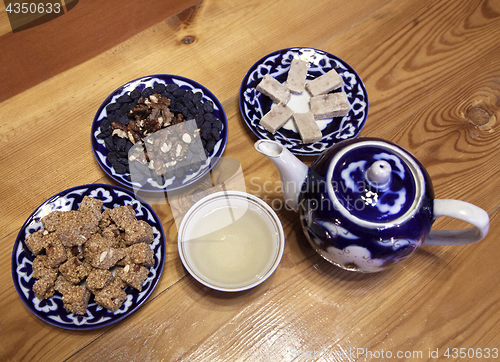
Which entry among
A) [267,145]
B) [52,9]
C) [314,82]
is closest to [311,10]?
[314,82]

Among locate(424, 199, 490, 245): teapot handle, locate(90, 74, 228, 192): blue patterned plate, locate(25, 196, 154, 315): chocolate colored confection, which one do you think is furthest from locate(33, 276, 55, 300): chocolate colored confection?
locate(424, 199, 490, 245): teapot handle

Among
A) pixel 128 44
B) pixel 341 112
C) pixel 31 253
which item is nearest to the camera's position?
pixel 31 253

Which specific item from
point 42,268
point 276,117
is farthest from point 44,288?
point 276,117

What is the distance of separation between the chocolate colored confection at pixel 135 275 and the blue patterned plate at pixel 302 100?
48cm

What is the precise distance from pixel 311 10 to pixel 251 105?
1.60 feet

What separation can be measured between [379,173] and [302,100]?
519mm

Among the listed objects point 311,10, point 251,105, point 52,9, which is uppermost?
point 52,9

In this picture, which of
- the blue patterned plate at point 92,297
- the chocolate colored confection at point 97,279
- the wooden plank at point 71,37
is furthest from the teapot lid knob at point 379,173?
the wooden plank at point 71,37

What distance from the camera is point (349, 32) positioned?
1249 mm

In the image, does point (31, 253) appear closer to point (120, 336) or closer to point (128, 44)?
point (120, 336)

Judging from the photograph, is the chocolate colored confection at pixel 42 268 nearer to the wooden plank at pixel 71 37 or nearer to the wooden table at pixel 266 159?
the wooden table at pixel 266 159

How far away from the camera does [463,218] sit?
684mm

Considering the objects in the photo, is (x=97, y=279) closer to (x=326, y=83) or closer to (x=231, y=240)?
(x=231, y=240)

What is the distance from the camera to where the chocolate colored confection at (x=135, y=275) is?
0.84m
